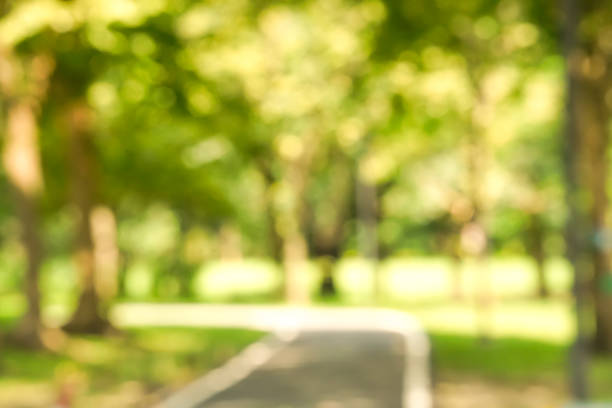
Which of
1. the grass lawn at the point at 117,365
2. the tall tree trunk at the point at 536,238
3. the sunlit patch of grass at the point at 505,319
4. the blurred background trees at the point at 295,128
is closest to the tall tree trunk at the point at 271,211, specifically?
the blurred background trees at the point at 295,128

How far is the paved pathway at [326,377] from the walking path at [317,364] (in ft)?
0.04

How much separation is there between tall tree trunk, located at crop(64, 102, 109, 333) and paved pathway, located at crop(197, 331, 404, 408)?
15.6 ft

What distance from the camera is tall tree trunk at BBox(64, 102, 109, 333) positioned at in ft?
86.3

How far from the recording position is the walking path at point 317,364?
15.1 m

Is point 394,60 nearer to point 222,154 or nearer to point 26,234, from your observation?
point 26,234

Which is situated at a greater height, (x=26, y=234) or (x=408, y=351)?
(x=26, y=234)

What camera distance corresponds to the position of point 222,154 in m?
40.8

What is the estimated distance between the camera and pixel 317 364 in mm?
20828

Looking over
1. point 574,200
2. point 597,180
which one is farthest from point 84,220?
point 574,200

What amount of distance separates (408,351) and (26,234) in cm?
791

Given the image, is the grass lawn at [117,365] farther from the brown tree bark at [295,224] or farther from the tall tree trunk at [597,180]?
the brown tree bark at [295,224]

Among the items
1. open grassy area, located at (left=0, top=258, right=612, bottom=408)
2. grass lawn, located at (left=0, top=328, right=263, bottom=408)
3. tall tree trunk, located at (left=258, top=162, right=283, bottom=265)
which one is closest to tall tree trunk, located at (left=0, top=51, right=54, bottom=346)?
grass lawn, located at (left=0, top=328, right=263, bottom=408)

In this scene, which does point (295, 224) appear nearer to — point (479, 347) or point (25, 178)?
point (479, 347)

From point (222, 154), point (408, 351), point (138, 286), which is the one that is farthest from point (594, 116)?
point (138, 286)
